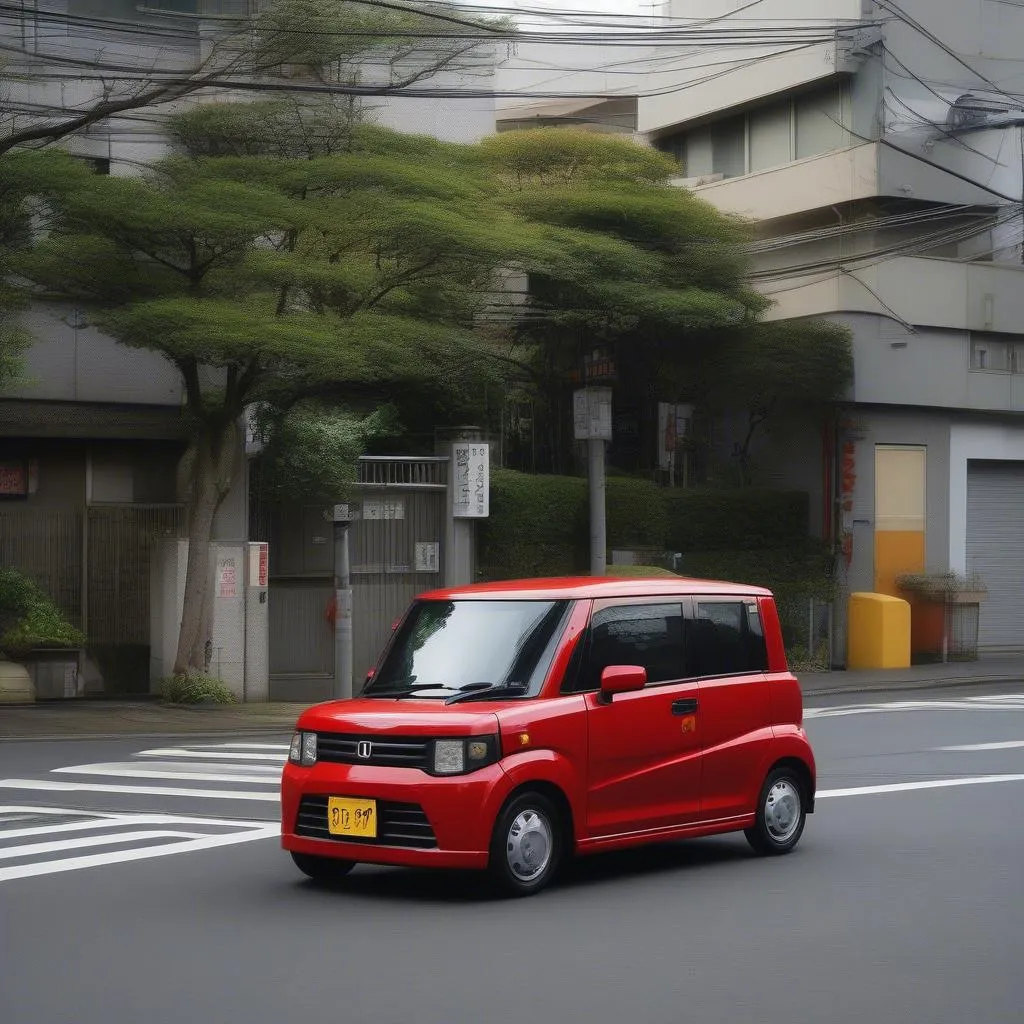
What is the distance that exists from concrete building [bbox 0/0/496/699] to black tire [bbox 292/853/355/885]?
15.5 metres

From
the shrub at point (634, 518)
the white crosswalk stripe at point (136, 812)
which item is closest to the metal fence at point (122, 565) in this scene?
the white crosswalk stripe at point (136, 812)

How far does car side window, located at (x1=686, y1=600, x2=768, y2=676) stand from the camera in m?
11.3

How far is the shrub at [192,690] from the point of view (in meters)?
24.7

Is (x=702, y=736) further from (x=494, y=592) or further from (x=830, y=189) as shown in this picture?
(x=830, y=189)

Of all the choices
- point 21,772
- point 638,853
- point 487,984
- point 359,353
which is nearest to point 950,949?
point 487,984

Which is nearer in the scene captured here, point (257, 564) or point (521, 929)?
point (521, 929)

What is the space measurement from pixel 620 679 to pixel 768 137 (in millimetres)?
30776

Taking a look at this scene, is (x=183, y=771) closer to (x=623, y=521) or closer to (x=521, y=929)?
(x=521, y=929)

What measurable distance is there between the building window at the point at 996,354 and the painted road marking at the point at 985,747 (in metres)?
18.8

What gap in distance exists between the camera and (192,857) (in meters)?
11.7

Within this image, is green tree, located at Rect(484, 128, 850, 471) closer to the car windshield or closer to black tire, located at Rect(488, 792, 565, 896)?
the car windshield

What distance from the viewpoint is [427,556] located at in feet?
95.0

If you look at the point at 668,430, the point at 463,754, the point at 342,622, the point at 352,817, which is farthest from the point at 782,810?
the point at 668,430

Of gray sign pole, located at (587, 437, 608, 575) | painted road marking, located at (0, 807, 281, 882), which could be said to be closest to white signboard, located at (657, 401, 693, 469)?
gray sign pole, located at (587, 437, 608, 575)
